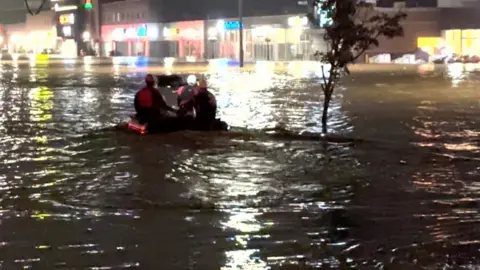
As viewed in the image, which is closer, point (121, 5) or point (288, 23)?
point (288, 23)

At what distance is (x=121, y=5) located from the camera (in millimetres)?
110312

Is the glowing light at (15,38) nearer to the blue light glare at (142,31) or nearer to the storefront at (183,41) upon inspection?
the blue light glare at (142,31)

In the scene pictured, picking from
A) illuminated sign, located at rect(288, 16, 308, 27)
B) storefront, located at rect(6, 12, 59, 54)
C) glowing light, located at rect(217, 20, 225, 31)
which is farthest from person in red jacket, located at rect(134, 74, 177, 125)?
storefront, located at rect(6, 12, 59, 54)

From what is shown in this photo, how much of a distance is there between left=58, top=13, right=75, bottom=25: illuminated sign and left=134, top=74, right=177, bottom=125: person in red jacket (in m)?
115

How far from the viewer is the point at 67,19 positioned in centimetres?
13100

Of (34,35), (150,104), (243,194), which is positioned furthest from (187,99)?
(34,35)

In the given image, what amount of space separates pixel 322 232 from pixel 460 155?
6.94 m

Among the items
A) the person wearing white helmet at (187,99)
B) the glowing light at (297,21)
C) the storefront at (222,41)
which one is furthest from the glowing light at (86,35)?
the person wearing white helmet at (187,99)

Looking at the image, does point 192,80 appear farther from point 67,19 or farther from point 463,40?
point 67,19

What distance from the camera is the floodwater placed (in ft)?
26.4

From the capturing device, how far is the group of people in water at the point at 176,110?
16984 mm

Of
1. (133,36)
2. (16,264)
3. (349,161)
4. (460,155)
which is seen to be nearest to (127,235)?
(16,264)

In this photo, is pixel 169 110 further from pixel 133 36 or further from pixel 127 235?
pixel 133 36

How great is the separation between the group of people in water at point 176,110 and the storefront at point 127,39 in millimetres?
82711
